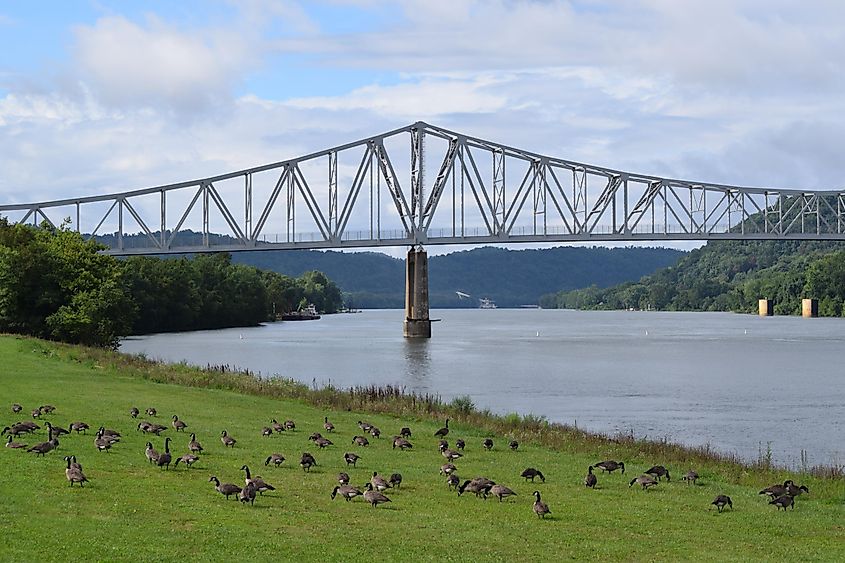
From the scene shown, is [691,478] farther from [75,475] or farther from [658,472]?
[75,475]

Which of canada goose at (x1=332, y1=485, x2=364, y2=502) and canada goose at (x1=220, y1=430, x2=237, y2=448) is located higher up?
canada goose at (x1=220, y1=430, x2=237, y2=448)

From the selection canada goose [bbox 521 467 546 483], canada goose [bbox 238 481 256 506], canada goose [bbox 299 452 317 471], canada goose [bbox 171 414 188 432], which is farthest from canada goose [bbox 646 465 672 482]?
canada goose [bbox 171 414 188 432]

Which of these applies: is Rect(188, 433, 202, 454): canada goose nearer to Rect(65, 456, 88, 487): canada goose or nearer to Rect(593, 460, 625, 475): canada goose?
Rect(65, 456, 88, 487): canada goose

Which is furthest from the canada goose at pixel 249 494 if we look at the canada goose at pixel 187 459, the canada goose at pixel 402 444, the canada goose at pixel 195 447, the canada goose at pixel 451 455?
the canada goose at pixel 402 444

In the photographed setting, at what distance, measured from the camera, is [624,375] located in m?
68.4

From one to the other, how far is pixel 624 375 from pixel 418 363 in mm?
15676

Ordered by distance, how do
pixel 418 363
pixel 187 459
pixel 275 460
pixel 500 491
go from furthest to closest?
pixel 418 363, pixel 275 460, pixel 187 459, pixel 500 491

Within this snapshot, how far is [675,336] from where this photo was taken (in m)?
128

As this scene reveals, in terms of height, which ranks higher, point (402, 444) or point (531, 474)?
point (402, 444)

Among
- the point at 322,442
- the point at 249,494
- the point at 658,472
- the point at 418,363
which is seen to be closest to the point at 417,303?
the point at 418,363

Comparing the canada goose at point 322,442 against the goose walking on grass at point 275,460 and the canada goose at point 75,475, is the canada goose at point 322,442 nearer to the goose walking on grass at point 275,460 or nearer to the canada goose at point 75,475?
the goose walking on grass at point 275,460

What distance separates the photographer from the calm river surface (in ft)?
135

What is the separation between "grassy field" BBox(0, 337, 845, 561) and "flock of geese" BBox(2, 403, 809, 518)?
18 cm

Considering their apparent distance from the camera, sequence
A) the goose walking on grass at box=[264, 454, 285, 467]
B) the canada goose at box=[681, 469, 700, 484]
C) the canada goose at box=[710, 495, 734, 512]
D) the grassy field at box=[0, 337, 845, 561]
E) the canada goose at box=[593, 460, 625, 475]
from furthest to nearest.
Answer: the canada goose at box=[593, 460, 625, 475] → the canada goose at box=[681, 469, 700, 484] → the goose walking on grass at box=[264, 454, 285, 467] → the canada goose at box=[710, 495, 734, 512] → the grassy field at box=[0, 337, 845, 561]
